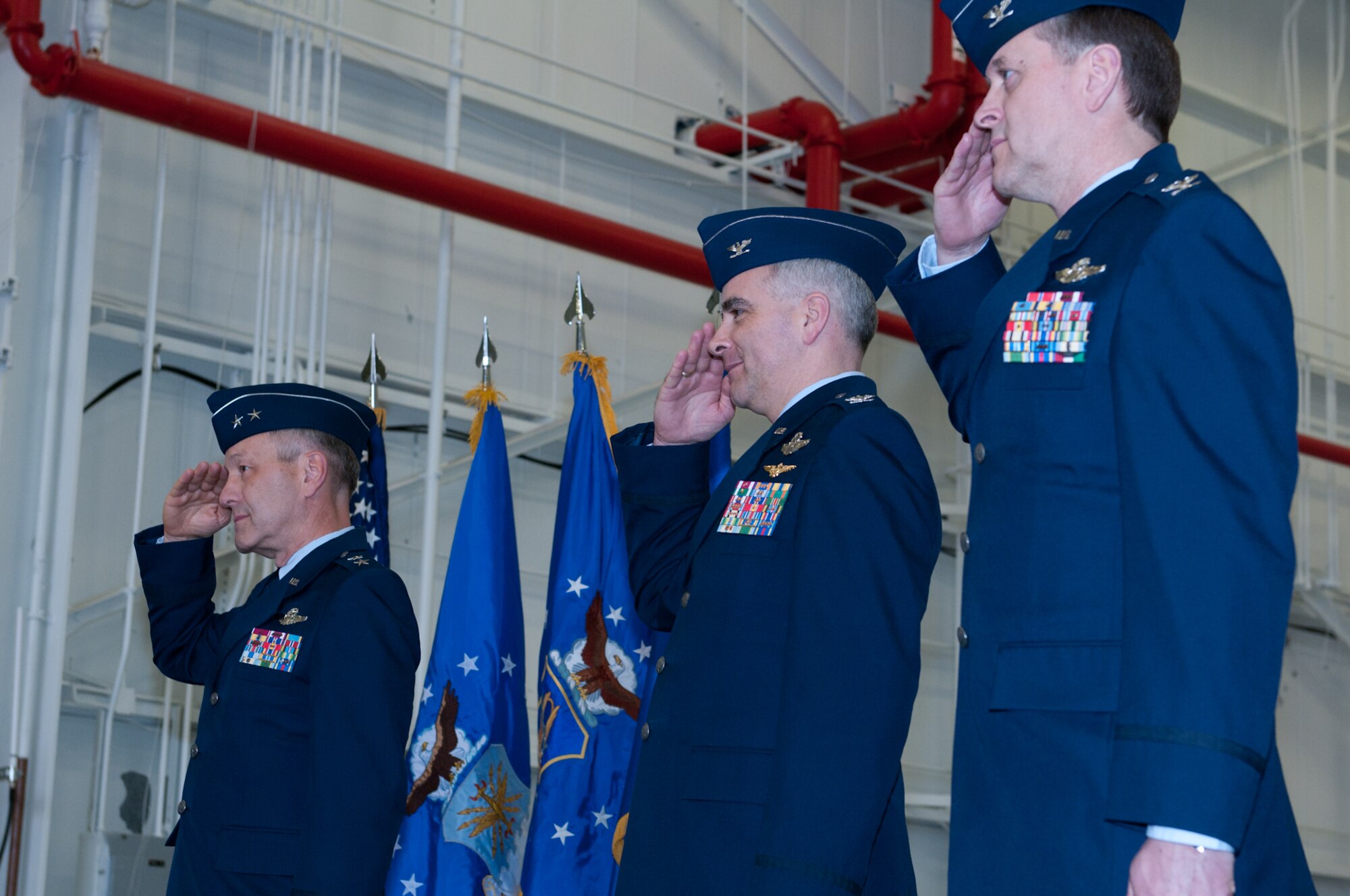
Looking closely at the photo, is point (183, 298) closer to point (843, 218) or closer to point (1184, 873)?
point (843, 218)

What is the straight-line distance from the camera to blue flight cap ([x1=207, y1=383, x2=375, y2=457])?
128 inches

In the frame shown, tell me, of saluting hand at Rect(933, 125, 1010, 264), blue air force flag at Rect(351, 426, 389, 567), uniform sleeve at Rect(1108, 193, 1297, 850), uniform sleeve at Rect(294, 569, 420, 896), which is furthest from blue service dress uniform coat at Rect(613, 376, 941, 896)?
blue air force flag at Rect(351, 426, 389, 567)

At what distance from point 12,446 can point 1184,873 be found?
3.49 m

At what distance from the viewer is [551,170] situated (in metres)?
5.78

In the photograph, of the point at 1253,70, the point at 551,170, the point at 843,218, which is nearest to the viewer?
the point at 843,218

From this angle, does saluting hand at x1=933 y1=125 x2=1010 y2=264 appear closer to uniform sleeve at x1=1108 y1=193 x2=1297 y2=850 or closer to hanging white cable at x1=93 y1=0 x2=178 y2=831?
uniform sleeve at x1=1108 y1=193 x2=1297 y2=850

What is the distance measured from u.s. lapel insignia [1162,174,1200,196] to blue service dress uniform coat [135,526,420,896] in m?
1.71

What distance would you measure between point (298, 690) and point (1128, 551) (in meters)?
1.82

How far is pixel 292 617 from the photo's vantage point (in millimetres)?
2906

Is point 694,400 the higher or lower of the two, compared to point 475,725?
higher

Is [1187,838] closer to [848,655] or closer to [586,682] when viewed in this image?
[848,655]

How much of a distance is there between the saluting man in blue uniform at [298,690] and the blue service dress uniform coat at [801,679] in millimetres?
741

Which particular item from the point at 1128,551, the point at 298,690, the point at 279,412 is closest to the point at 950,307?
the point at 1128,551

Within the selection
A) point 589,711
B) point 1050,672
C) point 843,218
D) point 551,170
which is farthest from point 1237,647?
point 551,170
